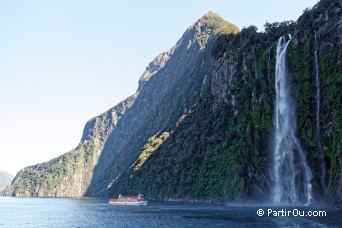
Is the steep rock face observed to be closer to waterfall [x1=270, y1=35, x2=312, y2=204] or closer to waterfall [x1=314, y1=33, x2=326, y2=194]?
waterfall [x1=314, y1=33, x2=326, y2=194]

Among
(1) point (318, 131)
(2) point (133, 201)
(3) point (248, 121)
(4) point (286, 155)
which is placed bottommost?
(2) point (133, 201)

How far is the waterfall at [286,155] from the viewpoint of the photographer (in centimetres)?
10275

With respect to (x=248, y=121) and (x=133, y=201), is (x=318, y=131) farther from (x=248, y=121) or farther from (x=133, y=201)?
(x=133, y=201)

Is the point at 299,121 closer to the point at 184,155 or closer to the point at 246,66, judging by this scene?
the point at 246,66

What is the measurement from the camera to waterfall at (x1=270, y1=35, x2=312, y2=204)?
103 metres

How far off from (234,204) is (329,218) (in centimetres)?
5488

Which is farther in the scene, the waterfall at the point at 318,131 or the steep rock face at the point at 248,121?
the steep rock face at the point at 248,121

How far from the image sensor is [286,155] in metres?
108

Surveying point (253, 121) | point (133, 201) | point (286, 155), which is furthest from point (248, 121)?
point (133, 201)

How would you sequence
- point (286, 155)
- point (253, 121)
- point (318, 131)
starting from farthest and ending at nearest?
point (253, 121), point (286, 155), point (318, 131)

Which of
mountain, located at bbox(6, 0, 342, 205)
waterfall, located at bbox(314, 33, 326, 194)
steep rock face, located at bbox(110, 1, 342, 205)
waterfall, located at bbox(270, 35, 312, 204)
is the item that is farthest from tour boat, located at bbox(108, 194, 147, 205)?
waterfall, located at bbox(314, 33, 326, 194)

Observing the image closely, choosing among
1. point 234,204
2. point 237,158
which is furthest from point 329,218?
point 237,158

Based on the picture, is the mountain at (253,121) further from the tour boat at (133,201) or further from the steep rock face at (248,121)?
the tour boat at (133,201)

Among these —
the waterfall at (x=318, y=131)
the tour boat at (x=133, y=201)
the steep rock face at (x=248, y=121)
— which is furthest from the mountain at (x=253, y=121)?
the tour boat at (x=133, y=201)
